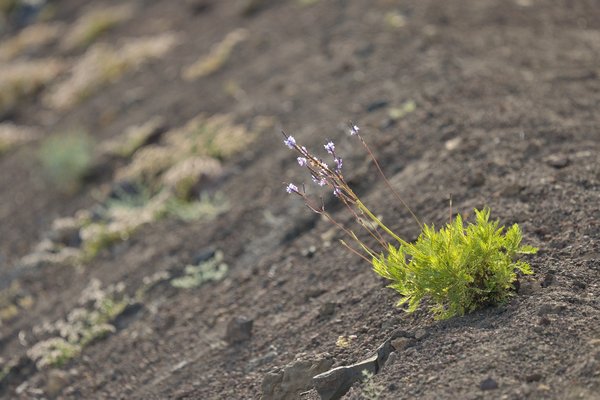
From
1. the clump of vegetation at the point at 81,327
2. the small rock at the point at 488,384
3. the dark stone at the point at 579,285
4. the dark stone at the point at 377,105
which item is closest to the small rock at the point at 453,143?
the dark stone at the point at 377,105

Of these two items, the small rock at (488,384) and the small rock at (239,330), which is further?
the small rock at (239,330)

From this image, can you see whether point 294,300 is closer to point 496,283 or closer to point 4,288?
point 496,283

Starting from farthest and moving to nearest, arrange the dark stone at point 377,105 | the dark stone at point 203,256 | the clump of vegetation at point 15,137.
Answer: the clump of vegetation at point 15,137 < the dark stone at point 377,105 < the dark stone at point 203,256

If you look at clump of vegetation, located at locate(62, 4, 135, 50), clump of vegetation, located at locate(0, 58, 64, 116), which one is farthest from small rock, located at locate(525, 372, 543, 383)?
clump of vegetation, located at locate(62, 4, 135, 50)

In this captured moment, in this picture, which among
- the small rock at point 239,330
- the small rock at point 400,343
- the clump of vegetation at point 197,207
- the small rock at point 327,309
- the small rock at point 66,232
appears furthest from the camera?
the small rock at point 66,232

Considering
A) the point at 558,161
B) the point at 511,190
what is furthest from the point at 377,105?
the point at 511,190

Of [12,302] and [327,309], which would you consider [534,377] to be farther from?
[12,302]

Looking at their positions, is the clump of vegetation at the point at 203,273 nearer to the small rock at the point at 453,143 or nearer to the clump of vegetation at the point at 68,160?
the small rock at the point at 453,143
